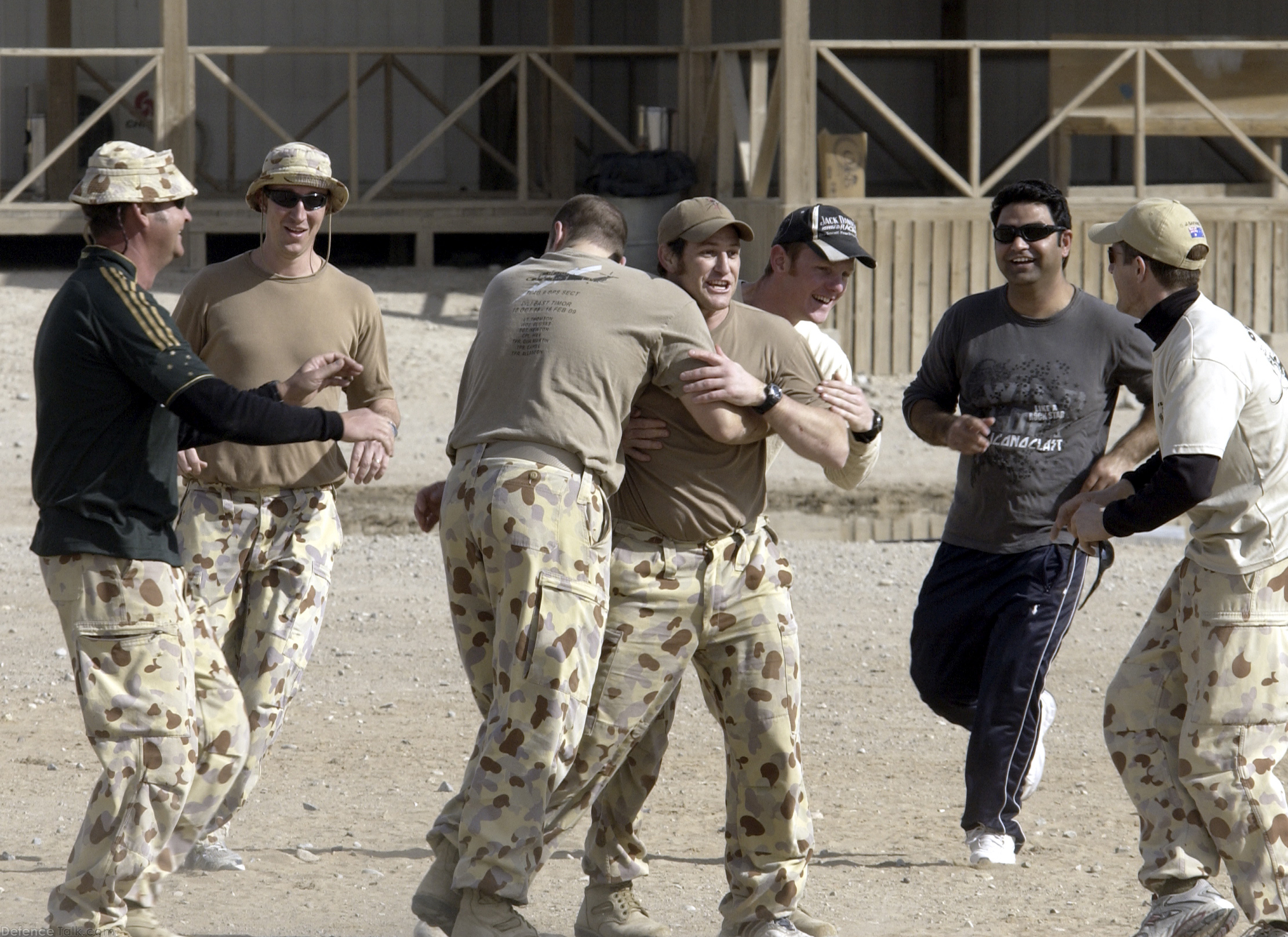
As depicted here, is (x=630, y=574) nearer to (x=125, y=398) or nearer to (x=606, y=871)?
(x=606, y=871)

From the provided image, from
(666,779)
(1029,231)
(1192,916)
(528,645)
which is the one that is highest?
(1029,231)

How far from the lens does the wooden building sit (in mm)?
13688

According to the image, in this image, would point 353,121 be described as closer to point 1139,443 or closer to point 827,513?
point 827,513

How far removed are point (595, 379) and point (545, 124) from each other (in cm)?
1331

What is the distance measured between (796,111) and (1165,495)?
985 centimetres

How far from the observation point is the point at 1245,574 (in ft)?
13.2

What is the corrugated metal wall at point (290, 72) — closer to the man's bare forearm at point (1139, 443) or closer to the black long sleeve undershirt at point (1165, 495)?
the man's bare forearm at point (1139, 443)

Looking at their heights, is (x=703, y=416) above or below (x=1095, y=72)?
below

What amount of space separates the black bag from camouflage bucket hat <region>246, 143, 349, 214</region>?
988 cm

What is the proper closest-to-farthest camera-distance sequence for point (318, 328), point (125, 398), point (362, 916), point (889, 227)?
point (125, 398) → point (362, 916) → point (318, 328) → point (889, 227)

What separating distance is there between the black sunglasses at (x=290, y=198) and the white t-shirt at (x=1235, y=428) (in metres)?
2.25

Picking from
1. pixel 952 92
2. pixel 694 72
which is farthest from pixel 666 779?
pixel 952 92

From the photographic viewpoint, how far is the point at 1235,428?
407 cm

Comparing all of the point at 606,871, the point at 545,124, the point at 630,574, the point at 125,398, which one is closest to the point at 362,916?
the point at 606,871
